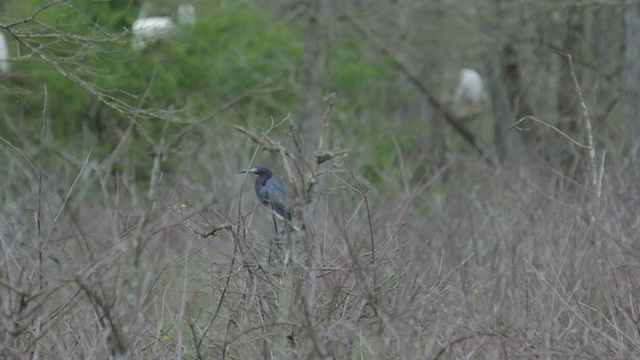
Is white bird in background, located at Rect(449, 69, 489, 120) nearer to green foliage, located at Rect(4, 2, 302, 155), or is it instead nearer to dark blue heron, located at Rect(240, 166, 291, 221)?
green foliage, located at Rect(4, 2, 302, 155)

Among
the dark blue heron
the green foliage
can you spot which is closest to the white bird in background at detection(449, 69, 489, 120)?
the green foliage

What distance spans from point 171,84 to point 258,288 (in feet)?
51.6

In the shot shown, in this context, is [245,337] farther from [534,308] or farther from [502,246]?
[502,246]

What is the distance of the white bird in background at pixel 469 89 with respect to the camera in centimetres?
2277

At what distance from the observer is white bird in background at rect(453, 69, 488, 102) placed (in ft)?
74.7

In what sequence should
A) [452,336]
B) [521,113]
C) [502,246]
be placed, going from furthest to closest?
[521,113], [502,246], [452,336]

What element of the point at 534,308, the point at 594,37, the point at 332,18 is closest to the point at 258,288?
the point at 534,308

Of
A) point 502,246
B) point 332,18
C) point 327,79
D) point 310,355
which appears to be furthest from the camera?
point 327,79

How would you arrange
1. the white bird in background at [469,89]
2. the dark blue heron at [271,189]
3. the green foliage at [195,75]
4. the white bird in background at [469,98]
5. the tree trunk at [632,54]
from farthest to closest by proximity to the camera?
the white bird in background at [469,89], the white bird in background at [469,98], the green foliage at [195,75], the tree trunk at [632,54], the dark blue heron at [271,189]

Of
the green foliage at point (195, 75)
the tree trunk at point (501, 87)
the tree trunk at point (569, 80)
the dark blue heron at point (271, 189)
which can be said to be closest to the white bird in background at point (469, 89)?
the tree trunk at point (501, 87)

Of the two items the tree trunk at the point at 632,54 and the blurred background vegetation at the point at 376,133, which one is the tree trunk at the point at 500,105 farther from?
the tree trunk at the point at 632,54

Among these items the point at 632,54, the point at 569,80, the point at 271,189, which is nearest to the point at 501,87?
the point at 569,80

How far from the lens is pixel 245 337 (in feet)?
20.7

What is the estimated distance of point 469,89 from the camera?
2308 centimetres
